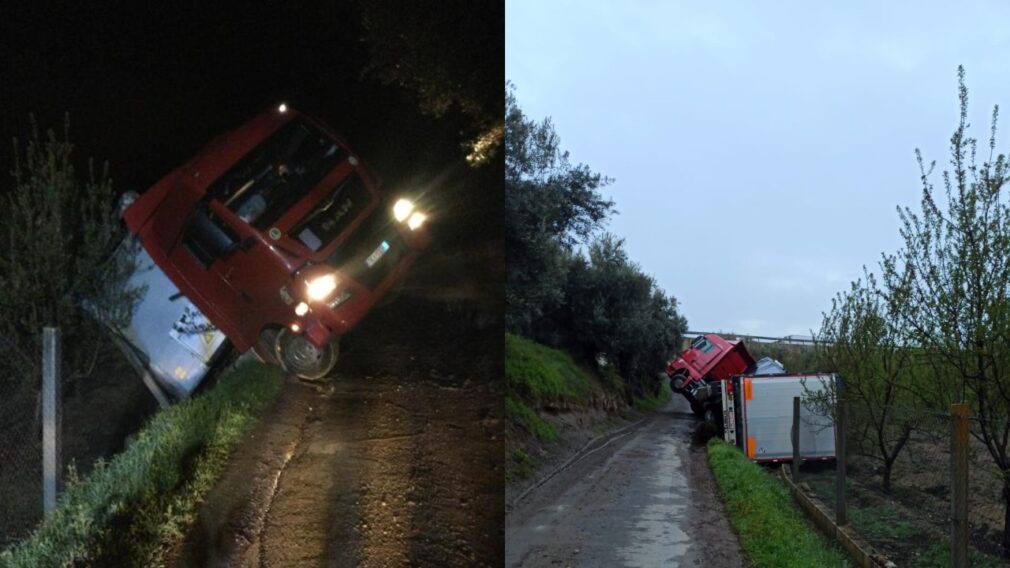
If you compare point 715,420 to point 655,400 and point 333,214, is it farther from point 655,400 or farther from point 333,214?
point 333,214

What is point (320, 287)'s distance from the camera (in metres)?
3.77

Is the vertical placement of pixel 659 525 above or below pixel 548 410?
below

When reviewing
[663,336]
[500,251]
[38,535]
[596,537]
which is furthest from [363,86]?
[663,336]

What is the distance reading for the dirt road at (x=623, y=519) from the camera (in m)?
4.61

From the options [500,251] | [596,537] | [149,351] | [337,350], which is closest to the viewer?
[149,351]

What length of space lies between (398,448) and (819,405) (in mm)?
4444

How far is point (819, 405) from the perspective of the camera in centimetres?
725

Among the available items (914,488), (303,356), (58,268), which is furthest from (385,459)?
(914,488)

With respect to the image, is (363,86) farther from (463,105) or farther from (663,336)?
(663,336)

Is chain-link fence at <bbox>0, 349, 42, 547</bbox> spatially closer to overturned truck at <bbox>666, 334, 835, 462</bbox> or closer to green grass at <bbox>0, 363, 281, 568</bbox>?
green grass at <bbox>0, 363, 281, 568</bbox>

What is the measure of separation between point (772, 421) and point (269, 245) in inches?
267

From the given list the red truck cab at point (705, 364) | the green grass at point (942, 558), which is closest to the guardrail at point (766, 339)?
the red truck cab at point (705, 364)

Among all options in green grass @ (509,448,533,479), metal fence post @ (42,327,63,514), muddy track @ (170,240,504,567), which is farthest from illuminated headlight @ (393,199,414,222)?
green grass @ (509,448,533,479)

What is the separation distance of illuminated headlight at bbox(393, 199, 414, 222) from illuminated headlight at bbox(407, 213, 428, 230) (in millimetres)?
29
